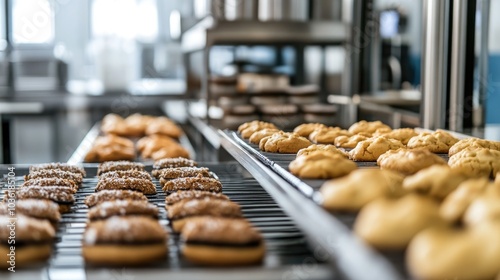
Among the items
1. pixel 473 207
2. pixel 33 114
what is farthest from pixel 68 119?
pixel 473 207

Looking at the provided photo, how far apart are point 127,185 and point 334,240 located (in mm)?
1067

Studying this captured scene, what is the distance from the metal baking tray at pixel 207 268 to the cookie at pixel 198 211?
0.15ft

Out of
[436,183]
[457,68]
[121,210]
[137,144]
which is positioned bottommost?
[137,144]

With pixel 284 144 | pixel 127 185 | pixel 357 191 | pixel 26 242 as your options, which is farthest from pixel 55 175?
pixel 357 191

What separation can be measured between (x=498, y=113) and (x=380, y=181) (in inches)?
201

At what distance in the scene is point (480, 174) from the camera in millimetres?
1748

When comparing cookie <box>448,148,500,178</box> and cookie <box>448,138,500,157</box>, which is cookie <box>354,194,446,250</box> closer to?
cookie <box>448,148,500,178</box>

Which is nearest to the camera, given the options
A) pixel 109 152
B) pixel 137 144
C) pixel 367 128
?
pixel 367 128

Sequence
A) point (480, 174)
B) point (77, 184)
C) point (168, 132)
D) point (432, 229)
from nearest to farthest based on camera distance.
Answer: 1. point (432, 229)
2. point (480, 174)
3. point (77, 184)
4. point (168, 132)

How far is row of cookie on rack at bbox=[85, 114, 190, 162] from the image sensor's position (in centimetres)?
330

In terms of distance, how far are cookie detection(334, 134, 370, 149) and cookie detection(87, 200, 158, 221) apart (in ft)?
2.62

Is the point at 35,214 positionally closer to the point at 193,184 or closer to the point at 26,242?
the point at 26,242

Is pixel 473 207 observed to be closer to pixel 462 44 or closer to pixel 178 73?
pixel 462 44

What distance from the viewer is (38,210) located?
5.44 feet
